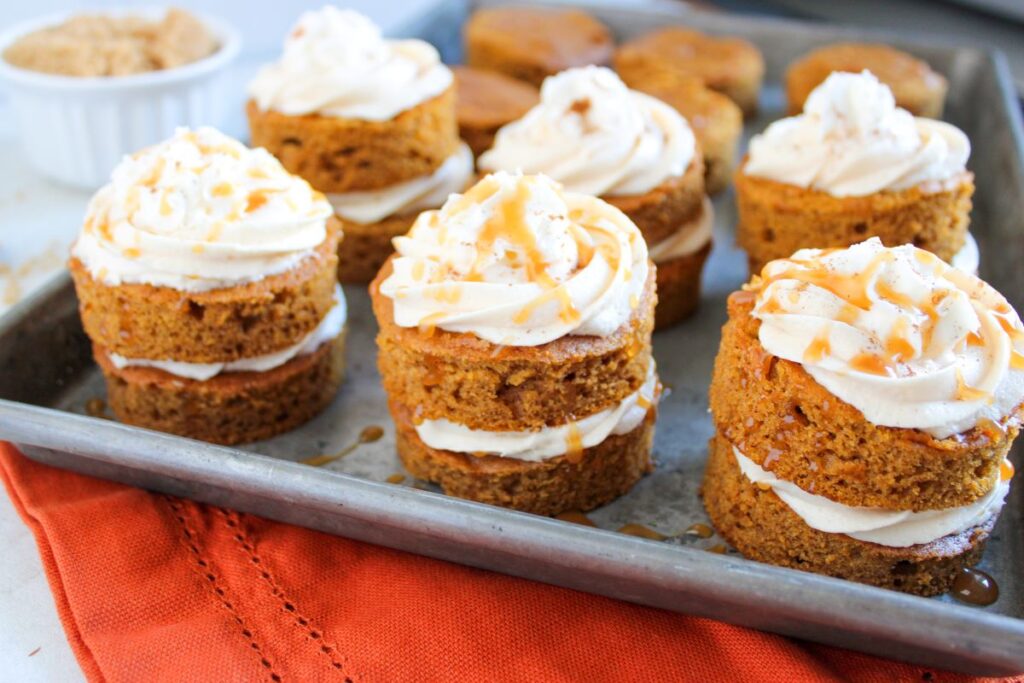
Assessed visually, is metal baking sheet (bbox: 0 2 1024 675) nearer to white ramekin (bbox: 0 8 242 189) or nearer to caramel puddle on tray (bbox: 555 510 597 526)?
caramel puddle on tray (bbox: 555 510 597 526)

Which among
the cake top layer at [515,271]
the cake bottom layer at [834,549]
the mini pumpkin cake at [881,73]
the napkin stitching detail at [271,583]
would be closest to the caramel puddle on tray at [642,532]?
the cake bottom layer at [834,549]

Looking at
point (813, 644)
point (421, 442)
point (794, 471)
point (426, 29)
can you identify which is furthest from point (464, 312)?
point (426, 29)

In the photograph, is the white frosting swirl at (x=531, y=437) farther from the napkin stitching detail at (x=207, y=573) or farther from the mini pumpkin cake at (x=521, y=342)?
the napkin stitching detail at (x=207, y=573)

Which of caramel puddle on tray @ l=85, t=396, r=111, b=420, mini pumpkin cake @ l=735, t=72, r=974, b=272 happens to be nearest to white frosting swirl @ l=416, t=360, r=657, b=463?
mini pumpkin cake @ l=735, t=72, r=974, b=272

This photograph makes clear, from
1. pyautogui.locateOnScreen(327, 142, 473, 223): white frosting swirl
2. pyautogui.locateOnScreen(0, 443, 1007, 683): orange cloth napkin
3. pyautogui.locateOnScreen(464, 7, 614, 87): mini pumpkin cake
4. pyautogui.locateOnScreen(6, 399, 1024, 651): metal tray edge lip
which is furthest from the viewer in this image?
pyautogui.locateOnScreen(464, 7, 614, 87): mini pumpkin cake

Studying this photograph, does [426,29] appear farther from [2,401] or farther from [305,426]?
[2,401]

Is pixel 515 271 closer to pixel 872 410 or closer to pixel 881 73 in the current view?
pixel 872 410

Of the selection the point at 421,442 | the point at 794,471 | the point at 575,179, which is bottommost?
the point at 421,442

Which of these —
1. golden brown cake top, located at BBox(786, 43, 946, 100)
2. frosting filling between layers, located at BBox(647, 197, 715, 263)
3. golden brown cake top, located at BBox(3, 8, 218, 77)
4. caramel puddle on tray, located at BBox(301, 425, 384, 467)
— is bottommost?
caramel puddle on tray, located at BBox(301, 425, 384, 467)
